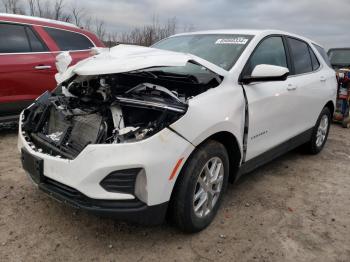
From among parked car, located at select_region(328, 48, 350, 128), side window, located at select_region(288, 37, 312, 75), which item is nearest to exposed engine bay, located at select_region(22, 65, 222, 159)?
side window, located at select_region(288, 37, 312, 75)

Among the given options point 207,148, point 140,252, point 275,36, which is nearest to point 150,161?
point 207,148

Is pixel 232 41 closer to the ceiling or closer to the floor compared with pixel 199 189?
closer to the ceiling

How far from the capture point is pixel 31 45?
18.4 ft

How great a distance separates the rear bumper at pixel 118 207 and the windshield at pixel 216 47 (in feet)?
4.95

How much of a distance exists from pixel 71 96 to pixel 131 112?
87 cm

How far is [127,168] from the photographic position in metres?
2.44

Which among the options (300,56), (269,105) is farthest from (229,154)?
(300,56)

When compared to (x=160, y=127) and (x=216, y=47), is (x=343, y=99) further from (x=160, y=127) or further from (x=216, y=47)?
(x=160, y=127)

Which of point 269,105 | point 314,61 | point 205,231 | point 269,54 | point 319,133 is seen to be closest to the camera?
point 205,231

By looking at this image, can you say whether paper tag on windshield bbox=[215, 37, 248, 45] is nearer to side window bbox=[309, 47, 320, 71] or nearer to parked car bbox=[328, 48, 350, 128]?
side window bbox=[309, 47, 320, 71]

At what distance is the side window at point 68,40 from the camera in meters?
5.97

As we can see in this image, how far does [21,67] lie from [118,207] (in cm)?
367

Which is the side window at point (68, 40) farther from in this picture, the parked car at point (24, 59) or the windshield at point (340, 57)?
the windshield at point (340, 57)

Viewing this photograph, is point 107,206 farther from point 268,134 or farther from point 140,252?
point 268,134
